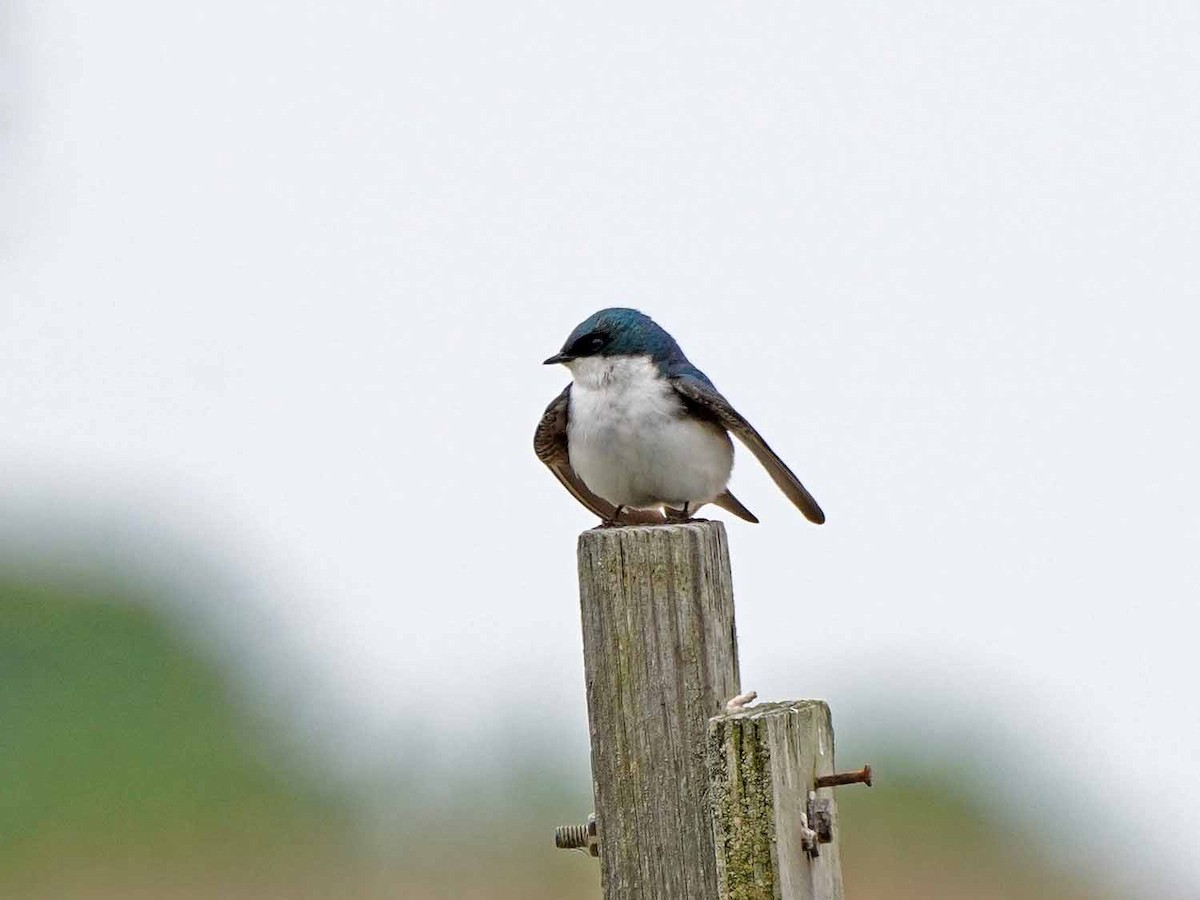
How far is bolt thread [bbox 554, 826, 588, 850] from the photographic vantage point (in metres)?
2.65

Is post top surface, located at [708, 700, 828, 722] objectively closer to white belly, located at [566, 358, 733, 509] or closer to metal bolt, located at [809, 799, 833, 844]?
metal bolt, located at [809, 799, 833, 844]

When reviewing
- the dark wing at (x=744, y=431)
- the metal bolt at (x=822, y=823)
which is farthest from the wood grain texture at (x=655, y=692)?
the dark wing at (x=744, y=431)

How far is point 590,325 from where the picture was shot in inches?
182

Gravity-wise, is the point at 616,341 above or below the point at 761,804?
above

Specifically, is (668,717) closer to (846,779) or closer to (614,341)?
(846,779)

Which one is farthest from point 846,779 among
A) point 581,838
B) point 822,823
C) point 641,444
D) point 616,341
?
point 616,341

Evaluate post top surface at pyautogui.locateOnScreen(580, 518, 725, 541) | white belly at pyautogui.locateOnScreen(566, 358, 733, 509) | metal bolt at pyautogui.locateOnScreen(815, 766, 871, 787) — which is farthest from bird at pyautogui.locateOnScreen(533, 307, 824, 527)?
metal bolt at pyautogui.locateOnScreen(815, 766, 871, 787)

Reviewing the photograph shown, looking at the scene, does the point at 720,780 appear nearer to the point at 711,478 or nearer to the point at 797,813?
the point at 797,813

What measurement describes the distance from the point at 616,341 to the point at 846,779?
2.27 metres

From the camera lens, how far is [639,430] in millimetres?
4191

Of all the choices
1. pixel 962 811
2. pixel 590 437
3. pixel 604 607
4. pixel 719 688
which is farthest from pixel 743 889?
pixel 962 811

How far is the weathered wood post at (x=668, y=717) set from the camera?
97.1 inches

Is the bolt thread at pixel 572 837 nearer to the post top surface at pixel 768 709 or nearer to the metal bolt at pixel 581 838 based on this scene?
the metal bolt at pixel 581 838

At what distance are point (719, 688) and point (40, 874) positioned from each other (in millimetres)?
6159
